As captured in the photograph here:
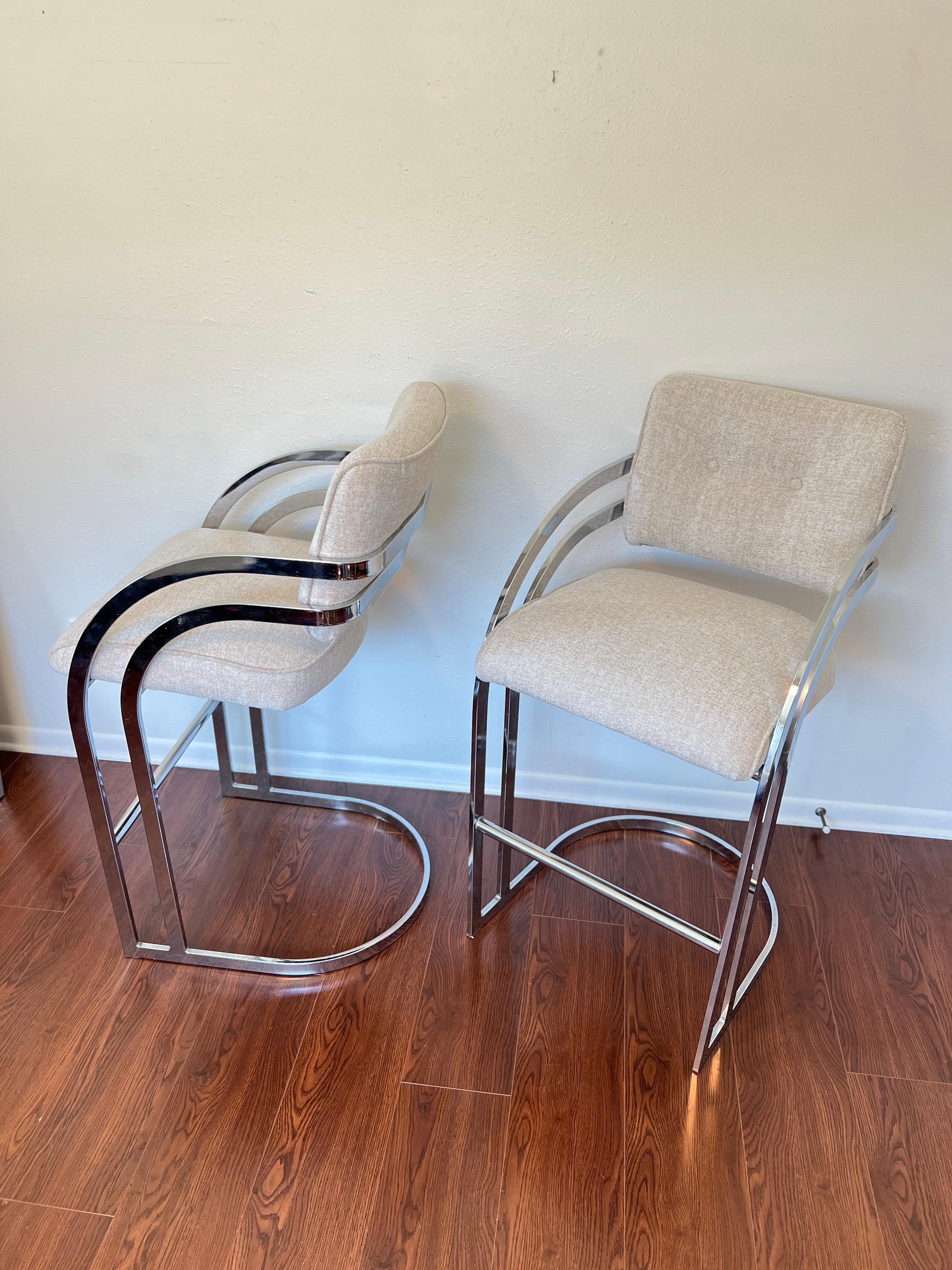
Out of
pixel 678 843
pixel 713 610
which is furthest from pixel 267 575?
pixel 678 843

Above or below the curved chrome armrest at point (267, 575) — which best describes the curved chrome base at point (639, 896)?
below

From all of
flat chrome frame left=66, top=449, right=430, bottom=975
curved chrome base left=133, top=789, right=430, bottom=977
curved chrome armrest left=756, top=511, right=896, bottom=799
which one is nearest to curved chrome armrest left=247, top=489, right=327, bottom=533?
flat chrome frame left=66, top=449, right=430, bottom=975

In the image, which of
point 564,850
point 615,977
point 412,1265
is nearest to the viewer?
point 412,1265

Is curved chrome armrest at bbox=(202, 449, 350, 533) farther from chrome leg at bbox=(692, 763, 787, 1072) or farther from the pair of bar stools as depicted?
chrome leg at bbox=(692, 763, 787, 1072)

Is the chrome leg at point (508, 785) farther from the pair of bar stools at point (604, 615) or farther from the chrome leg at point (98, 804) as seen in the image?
the chrome leg at point (98, 804)

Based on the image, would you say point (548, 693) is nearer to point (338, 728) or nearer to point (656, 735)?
point (656, 735)

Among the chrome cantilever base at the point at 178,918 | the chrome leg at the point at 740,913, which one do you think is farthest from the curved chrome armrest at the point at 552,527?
the chrome cantilever base at the point at 178,918

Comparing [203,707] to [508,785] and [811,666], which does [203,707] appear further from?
[811,666]

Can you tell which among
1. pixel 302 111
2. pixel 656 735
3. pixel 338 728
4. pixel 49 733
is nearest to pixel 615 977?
pixel 656 735

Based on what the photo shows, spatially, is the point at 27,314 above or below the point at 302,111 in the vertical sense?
below

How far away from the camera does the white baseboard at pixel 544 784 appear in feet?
6.49

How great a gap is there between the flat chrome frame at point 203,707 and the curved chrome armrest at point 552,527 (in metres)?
0.18

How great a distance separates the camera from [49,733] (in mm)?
2180

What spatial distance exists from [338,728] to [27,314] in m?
1.02
